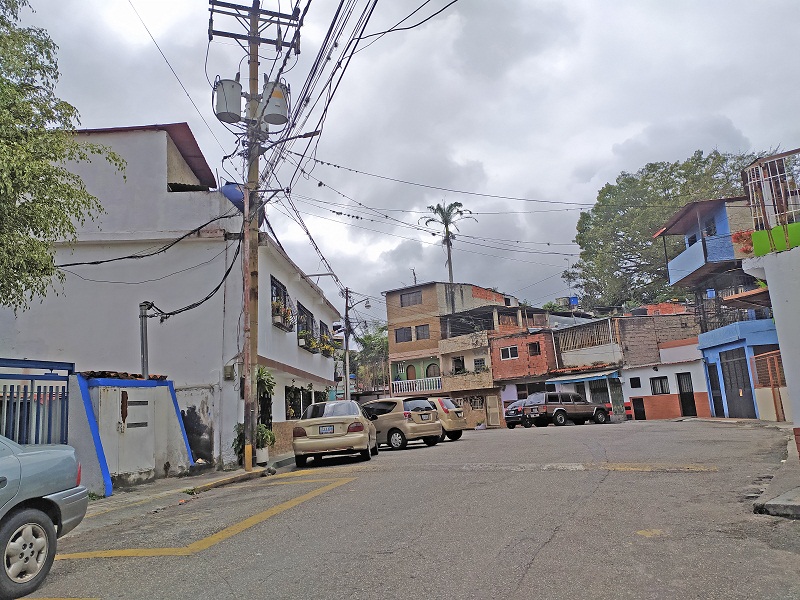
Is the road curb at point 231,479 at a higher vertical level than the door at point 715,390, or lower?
lower

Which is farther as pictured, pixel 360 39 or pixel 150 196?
pixel 150 196

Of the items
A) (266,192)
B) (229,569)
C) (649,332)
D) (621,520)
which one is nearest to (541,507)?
(621,520)

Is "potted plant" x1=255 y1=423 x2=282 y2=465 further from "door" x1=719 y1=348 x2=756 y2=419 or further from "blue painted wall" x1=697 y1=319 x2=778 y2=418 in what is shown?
"door" x1=719 y1=348 x2=756 y2=419

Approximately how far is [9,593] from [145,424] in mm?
7976

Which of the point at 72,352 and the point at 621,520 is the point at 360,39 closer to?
the point at 621,520

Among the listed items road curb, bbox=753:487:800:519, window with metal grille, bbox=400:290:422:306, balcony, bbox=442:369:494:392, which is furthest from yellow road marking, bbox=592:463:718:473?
window with metal grille, bbox=400:290:422:306

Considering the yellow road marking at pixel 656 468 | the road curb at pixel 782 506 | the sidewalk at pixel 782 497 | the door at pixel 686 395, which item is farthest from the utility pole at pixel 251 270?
the door at pixel 686 395

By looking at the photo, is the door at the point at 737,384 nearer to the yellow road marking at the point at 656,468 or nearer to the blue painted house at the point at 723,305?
the blue painted house at the point at 723,305

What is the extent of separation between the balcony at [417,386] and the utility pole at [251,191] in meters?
31.6

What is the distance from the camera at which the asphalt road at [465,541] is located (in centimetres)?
429

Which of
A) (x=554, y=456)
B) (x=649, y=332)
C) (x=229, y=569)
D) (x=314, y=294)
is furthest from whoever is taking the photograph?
(x=649, y=332)

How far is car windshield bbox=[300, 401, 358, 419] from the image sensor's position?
45.0ft

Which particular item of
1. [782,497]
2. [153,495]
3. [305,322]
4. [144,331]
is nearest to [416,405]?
[305,322]

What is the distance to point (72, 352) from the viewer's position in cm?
1529
